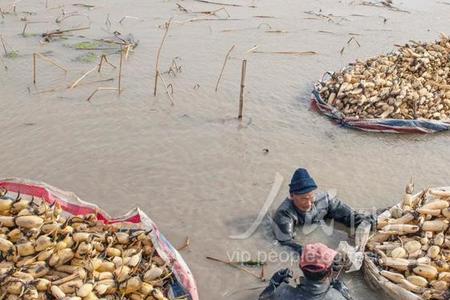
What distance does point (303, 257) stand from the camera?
333 cm

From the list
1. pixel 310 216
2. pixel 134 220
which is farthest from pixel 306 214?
pixel 134 220

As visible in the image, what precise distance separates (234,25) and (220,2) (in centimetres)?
238

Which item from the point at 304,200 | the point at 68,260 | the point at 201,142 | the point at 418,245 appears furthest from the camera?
the point at 201,142

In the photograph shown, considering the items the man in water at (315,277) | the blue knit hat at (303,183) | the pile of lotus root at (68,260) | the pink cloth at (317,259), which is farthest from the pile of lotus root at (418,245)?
the pile of lotus root at (68,260)

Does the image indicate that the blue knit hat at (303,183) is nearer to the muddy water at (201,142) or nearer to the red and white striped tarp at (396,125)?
the muddy water at (201,142)

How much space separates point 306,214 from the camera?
16.7 feet

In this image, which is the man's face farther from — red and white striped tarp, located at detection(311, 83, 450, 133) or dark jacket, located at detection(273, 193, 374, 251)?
red and white striped tarp, located at detection(311, 83, 450, 133)

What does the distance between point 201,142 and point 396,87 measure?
311 cm

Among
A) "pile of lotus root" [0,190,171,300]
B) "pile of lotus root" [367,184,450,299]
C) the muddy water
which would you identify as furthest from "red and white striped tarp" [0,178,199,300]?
"pile of lotus root" [367,184,450,299]

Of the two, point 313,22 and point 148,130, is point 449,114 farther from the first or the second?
point 313,22

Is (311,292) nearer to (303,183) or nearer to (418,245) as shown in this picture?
(303,183)

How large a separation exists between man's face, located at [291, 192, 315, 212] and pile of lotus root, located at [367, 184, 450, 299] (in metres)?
0.66


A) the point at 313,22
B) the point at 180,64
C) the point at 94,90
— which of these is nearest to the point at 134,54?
the point at 180,64

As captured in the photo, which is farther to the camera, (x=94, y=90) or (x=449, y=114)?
(x=94, y=90)
